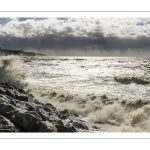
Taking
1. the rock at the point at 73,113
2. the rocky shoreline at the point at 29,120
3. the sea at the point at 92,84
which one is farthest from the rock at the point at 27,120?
the sea at the point at 92,84

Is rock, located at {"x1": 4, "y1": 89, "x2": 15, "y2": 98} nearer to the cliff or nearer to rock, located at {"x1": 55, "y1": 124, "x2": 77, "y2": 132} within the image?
the cliff

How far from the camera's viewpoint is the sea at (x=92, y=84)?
6.23 meters

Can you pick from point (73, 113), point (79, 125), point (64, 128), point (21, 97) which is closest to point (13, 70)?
point (21, 97)

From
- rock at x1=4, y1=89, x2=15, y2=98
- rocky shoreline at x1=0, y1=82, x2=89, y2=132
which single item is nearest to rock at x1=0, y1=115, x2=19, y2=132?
rocky shoreline at x1=0, y1=82, x2=89, y2=132

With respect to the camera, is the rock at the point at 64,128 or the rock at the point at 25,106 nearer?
the rock at the point at 64,128

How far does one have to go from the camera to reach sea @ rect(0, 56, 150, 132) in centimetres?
623

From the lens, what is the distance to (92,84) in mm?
6773

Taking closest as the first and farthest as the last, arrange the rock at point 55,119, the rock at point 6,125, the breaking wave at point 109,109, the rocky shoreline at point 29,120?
the rock at point 6,125 → the rocky shoreline at point 29,120 → the rock at point 55,119 → the breaking wave at point 109,109

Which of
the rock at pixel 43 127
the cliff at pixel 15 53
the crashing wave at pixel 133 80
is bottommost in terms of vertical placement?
the rock at pixel 43 127

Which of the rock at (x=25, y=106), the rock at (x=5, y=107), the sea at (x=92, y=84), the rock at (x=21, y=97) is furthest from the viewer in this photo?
the rock at (x=21, y=97)

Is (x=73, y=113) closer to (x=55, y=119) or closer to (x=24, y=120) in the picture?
(x=55, y=119)

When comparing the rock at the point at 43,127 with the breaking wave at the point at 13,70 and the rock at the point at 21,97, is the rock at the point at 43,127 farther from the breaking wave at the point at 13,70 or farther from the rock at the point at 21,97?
the breaking wave at the point at 13,70
